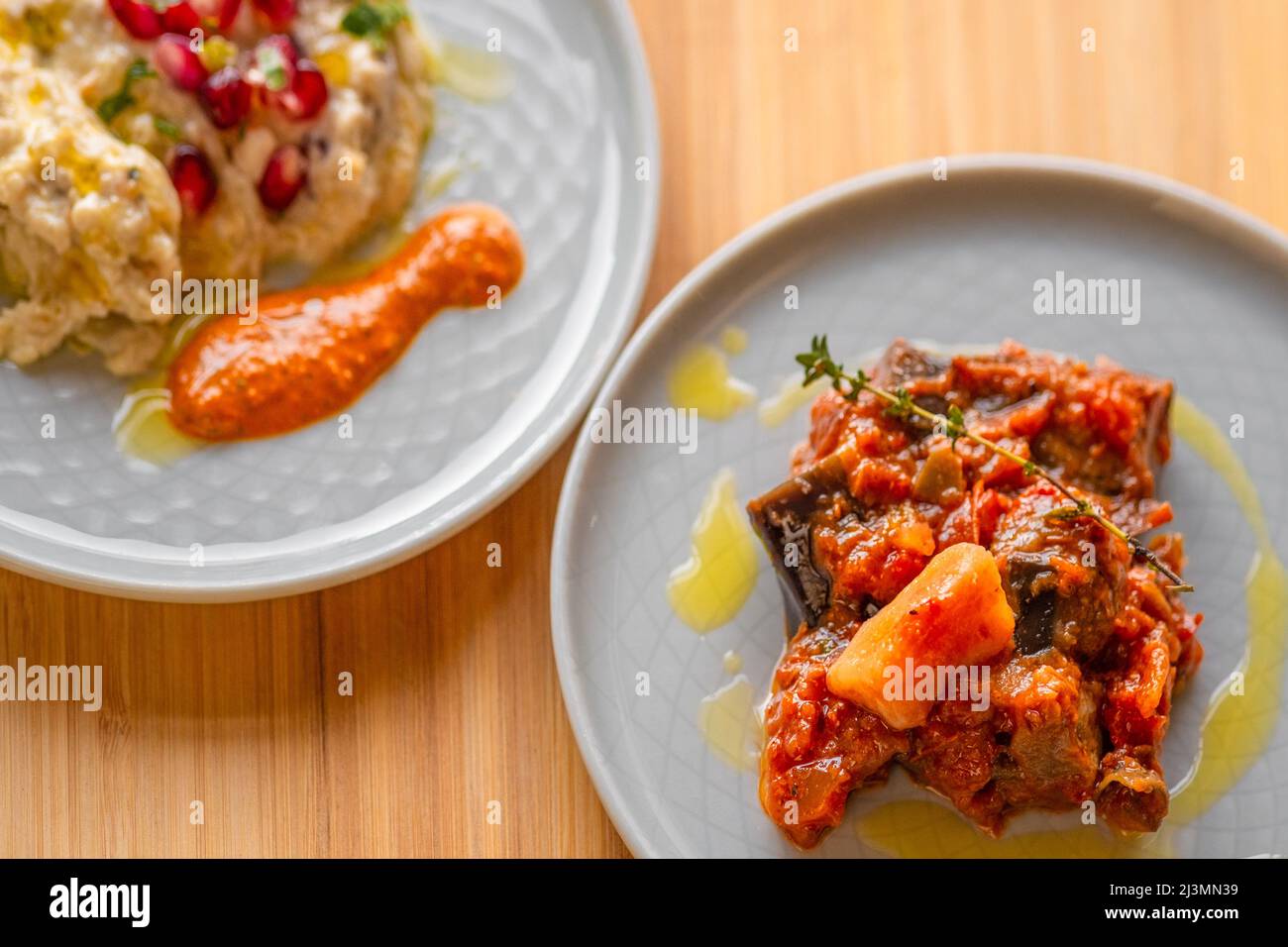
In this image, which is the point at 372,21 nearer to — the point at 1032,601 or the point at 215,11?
the point at 215,11

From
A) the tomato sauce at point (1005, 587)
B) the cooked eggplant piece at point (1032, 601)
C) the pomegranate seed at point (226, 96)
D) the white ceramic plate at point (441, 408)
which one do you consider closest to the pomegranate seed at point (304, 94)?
the pomegranate seed at point (226, 96)

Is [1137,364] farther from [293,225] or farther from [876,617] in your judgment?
[293,225]

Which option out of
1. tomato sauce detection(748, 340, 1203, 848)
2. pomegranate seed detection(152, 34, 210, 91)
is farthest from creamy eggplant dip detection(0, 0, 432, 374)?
tomato sauce detection(748, 340, 1203, 848)

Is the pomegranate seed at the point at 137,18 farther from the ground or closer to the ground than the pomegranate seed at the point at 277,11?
closer to the ground

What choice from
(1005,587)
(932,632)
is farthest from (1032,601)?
(932,632)

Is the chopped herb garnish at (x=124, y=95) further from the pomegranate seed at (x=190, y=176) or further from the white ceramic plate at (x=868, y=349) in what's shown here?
the white ceramic plate at (x=868, y=349)

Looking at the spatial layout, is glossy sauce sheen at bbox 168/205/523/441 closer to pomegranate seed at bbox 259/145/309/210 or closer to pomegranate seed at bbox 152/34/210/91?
pomegranate seed at bbox 259/145/309/210

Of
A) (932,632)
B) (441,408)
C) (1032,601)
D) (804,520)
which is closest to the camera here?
(932,632)
